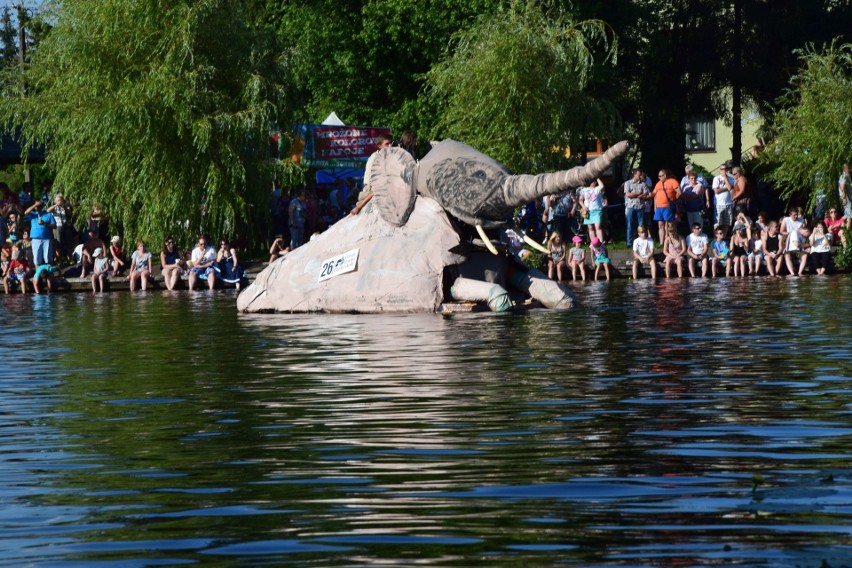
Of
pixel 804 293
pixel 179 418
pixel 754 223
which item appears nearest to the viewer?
pixel 179 418

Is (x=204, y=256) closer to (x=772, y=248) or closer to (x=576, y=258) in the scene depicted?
(x=576, y=258)

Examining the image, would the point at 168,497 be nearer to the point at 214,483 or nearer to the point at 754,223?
the point at 214,483

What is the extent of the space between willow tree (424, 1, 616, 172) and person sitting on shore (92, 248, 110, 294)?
10.0 meters

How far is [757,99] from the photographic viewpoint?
5719 centimetres

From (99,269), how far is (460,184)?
1793 centimetres

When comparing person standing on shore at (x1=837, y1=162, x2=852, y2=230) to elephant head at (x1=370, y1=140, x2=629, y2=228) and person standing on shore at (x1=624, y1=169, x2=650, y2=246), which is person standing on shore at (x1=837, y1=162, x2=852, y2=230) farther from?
elephant head at (x1=370, y1=140, x2=629, y2=228)

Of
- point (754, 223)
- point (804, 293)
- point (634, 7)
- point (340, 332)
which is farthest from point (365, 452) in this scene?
point (634, 7)

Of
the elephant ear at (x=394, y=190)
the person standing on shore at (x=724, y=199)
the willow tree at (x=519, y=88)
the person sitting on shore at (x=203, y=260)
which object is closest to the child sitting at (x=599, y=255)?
the person standing on shore at (x=724, y=199)

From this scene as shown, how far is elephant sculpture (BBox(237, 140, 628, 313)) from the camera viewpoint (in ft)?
70.7

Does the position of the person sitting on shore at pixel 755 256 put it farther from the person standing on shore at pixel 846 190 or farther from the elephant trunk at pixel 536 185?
the elephant trunk at pixel 536 185

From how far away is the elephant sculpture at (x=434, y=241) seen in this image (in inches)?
848

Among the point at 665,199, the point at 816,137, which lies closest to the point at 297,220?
the point at 665,199

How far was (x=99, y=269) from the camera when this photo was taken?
124 ft

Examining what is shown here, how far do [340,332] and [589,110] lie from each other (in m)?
25.8
